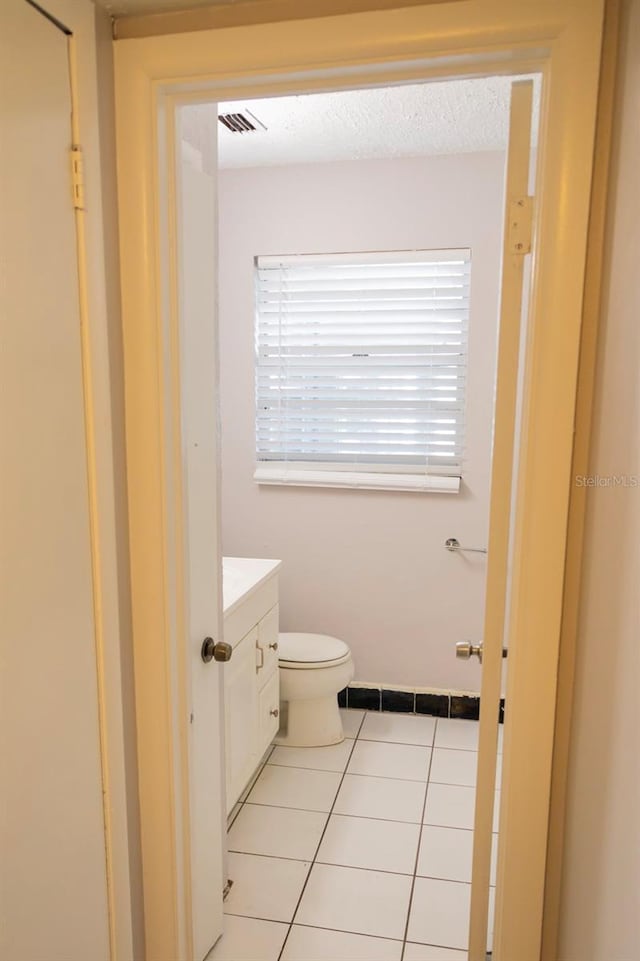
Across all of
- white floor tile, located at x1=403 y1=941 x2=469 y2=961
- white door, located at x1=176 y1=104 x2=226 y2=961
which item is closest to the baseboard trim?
white floor tile, located at x1=403 y1=941 x2=469 y2=961

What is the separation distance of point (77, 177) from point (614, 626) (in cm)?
107

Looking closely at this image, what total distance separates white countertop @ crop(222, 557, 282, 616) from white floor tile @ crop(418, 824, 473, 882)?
3.38ft

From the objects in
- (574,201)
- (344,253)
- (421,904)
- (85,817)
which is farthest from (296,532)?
(574,201)

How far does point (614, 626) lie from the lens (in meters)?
0.95

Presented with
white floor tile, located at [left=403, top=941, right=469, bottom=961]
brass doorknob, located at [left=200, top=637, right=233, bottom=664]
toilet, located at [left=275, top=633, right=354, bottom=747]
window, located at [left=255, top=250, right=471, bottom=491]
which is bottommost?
white floor tile, located at [left=403, top=941, right=469, bottom=961]

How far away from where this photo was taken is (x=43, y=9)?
39.2 inches

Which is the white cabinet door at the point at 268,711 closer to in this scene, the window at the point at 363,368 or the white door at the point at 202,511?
the white door at the point at 202,511

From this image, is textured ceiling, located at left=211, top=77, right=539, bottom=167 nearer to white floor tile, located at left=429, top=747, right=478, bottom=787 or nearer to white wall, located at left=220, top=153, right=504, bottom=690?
white wall, located at left=220, top=153, right=504, bottom=690

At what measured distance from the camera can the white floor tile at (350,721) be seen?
10.0 ft

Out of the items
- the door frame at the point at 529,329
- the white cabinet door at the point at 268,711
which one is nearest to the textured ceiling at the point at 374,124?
the door frame at the point at 529,329

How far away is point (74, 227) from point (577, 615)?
1.05 m

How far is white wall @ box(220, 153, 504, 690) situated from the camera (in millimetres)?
2920

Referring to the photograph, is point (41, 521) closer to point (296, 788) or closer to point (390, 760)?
point (296, 788)

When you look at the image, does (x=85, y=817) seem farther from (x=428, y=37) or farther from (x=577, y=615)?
(x=428, y=37)
